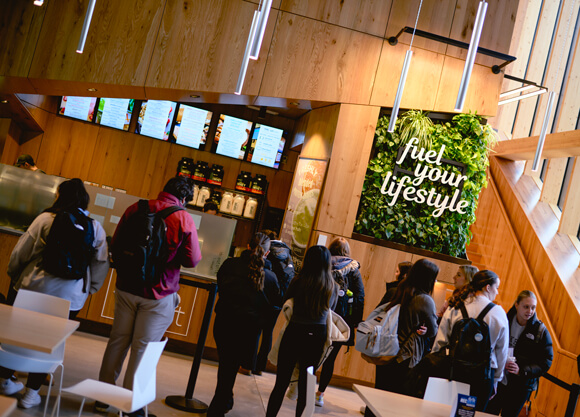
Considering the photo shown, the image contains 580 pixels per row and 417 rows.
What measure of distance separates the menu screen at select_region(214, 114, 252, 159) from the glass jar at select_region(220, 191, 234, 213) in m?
0.66

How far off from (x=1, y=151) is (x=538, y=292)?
7.61 metres

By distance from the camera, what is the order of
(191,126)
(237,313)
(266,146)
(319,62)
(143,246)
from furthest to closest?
1. (266,146)
2. (191,126)
3. (319,62)
4. (237,313)
5. (143,246)

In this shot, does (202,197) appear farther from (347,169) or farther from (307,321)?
(307,321)

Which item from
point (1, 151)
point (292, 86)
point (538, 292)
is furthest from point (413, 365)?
point (1, 151)

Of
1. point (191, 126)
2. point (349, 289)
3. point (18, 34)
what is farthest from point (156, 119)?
Result: point (349, 289)

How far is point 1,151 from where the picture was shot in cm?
808

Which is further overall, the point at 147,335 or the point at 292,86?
the point at 292,86

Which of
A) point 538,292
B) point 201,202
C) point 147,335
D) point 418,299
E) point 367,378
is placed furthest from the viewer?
point 201,202

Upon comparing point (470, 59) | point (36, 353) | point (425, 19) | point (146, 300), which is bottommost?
point (36, 353)

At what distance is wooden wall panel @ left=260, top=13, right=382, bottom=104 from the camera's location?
6520mm

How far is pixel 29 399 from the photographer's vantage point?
379 centimetres

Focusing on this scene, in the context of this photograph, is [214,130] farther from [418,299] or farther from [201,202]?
[418,299]

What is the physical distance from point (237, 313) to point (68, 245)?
1.26m

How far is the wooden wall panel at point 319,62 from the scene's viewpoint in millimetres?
6520
